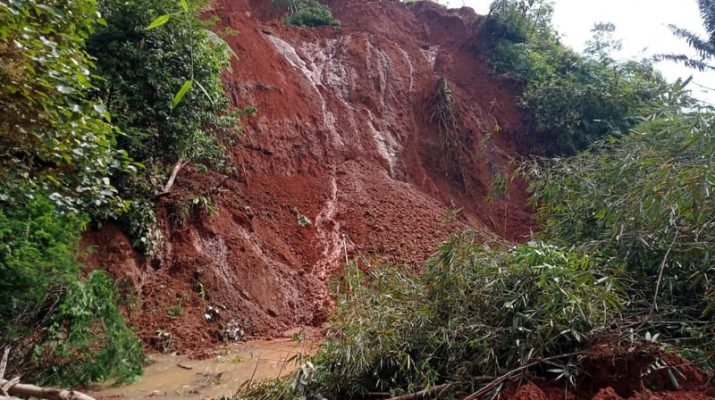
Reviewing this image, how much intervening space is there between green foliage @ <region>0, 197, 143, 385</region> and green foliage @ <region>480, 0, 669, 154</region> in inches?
409

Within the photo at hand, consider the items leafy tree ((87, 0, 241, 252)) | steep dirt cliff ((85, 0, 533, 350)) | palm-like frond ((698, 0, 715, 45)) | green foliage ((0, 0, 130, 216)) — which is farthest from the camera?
palm-like frond ((698, 0, 715, 45))

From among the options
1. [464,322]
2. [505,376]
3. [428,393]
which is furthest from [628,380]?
[428,393]

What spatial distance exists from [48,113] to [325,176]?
6.45 m

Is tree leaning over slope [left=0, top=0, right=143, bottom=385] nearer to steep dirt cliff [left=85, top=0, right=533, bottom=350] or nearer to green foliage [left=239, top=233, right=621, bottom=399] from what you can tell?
steep dirt cliff [left=85, top=0, right=533, bottom=350]

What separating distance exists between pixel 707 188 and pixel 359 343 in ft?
7.66

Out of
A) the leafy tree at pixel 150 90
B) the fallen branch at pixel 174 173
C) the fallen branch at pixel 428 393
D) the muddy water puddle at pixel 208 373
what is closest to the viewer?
the fallen branch at pixel 428 393

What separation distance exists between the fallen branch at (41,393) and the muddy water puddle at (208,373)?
3.40 feet

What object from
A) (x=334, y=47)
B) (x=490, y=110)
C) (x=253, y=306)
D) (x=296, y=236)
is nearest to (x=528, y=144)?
(x=490, y=110)

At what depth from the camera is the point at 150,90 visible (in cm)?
650

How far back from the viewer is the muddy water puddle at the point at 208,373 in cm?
421

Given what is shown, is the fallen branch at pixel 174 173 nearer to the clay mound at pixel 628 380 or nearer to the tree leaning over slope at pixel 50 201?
the tree leaning over slope at pixel 50 201

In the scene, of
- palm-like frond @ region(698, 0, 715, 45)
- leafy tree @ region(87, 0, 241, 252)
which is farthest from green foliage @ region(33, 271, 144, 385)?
palm-like frond @ region(698, 0, 715, 45)

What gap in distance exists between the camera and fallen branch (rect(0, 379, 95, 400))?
115 inches

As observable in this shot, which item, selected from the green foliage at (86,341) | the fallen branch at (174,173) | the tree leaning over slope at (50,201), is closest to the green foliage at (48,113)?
the tree leaning over slope at (50,201)
